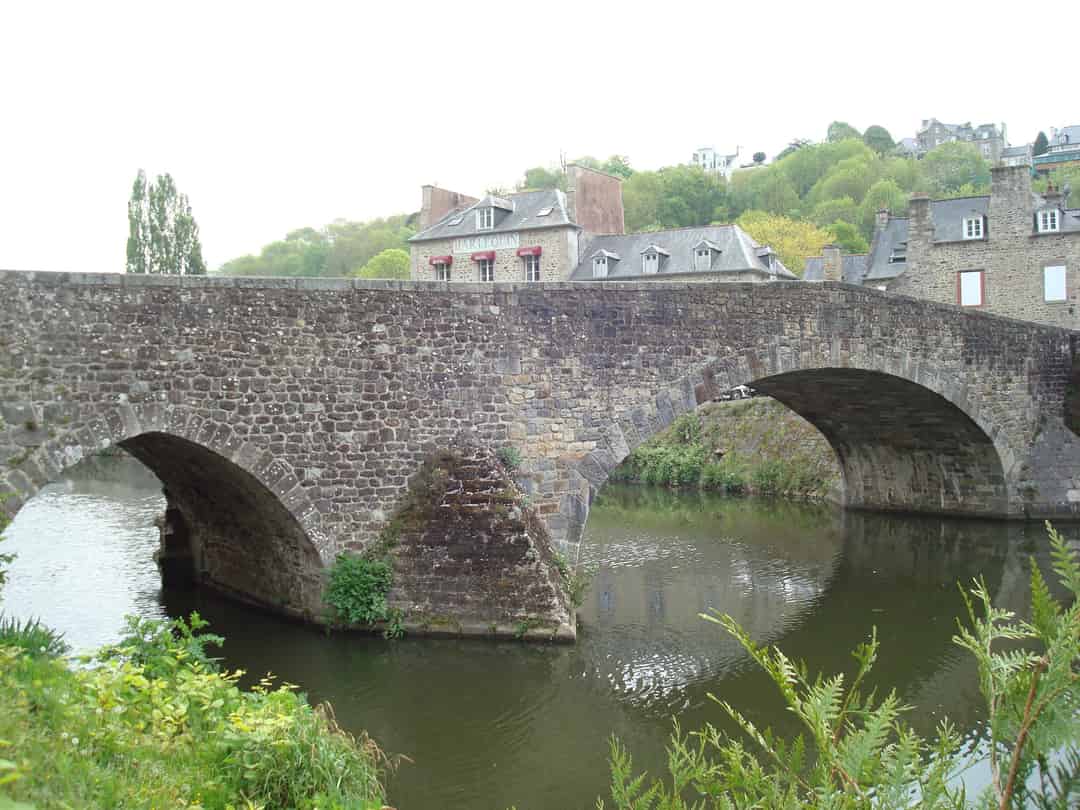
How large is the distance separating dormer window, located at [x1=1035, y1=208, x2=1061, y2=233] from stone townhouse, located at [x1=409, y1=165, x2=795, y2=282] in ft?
27.2

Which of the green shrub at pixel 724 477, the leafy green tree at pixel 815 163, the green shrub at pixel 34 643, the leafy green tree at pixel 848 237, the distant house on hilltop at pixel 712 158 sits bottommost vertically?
the green shrub at pixel 724 477

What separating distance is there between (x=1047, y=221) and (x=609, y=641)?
1939cm

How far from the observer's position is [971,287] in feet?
81.3

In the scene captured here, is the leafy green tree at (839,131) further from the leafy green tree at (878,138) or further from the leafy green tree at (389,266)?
the leafy green tree at (389,266)

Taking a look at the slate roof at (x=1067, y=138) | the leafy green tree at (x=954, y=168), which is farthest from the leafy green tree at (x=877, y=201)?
the slate roof at (x=1067, y=138)

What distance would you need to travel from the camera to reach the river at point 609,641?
7.81 m

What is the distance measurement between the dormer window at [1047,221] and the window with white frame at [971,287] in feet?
5.68

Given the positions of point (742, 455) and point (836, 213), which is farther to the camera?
point (836, 213)

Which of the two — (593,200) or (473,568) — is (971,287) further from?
(473,568)

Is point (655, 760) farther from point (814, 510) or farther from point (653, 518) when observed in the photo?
point (814, 510)

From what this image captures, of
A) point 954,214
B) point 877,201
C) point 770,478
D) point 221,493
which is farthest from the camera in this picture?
point 877,201

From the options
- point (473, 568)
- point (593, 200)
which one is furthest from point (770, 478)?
point (473, 568)

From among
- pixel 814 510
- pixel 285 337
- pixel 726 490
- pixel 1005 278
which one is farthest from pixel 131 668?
pixel 1005 278

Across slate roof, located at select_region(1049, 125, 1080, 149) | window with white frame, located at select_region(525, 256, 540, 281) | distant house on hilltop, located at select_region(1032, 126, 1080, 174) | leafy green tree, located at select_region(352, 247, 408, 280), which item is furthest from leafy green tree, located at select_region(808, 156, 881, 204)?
window with white frame, located at select_region(525, 256, 540, 281)
